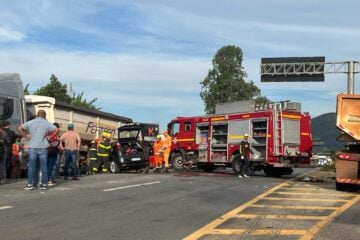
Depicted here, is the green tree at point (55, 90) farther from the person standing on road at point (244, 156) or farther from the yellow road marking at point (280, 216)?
the yellow road marking at point (280, 216)

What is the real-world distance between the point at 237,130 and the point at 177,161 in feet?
13.0

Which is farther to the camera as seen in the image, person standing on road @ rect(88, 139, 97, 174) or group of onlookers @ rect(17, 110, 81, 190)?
person standing on road @ rect(88, 139, 97, 174)

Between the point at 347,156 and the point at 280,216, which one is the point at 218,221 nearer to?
the point at 280,216

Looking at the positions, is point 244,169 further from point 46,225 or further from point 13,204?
point 46,225

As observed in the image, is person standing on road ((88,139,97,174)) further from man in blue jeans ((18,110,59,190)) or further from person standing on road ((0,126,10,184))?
man in blue jeans ((18,110,59,190))

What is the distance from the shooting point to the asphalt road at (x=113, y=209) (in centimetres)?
802

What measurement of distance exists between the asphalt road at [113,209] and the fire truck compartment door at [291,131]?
25.7 feet

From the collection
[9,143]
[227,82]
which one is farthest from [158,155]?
[227,82]

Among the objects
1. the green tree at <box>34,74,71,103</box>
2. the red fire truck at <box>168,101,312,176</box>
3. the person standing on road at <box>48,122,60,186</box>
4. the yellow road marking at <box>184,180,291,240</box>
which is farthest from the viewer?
the green tree at <box>34,74,71,103</box>

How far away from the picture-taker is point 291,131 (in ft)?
74.1

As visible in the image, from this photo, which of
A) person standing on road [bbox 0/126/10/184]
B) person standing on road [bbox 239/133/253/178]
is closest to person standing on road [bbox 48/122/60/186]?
person standing on road [bbox 0/126/10/184]

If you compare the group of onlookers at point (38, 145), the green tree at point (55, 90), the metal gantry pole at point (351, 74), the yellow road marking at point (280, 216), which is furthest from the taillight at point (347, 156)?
the green tree at point (55, 90)

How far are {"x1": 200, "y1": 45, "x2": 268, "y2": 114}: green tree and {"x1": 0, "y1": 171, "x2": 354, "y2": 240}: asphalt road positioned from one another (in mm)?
49412

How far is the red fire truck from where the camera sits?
72.8ft
